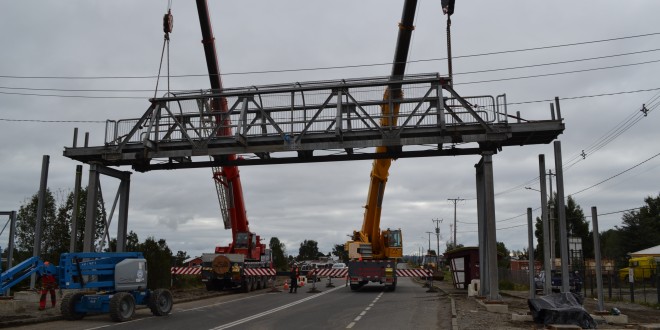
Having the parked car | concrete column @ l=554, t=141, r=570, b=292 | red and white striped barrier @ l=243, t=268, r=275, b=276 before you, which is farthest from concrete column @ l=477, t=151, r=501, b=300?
red and white striped barrier @ l=243, t=268, r=275, b=276

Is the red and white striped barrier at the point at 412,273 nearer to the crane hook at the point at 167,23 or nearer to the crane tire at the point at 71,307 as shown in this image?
the crane hook at the point at 167,23

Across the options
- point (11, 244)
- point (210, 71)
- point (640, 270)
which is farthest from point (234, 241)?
point (640, 270)

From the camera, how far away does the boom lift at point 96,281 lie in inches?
683

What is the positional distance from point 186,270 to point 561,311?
22.6 metres

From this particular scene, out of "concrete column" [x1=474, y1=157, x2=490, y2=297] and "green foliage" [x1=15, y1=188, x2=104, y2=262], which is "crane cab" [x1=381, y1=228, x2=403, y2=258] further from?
"green foliage" [x1=15, y1=188, x2=104, y2=262]

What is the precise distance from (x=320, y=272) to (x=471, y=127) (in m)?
16.6

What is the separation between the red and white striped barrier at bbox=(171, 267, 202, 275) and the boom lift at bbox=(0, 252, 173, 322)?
12.8 meters

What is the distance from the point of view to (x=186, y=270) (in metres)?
32.4

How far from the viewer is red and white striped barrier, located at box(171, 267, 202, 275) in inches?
1264

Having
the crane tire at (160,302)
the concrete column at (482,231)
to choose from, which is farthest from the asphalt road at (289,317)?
the concrete column at (482,231)

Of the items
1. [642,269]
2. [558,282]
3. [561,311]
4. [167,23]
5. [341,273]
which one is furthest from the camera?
[642,269]

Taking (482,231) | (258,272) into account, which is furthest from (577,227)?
(482,231)

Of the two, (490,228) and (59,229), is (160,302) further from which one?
(59,229)

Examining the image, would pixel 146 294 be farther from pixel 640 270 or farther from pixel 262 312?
pixel 640 270
